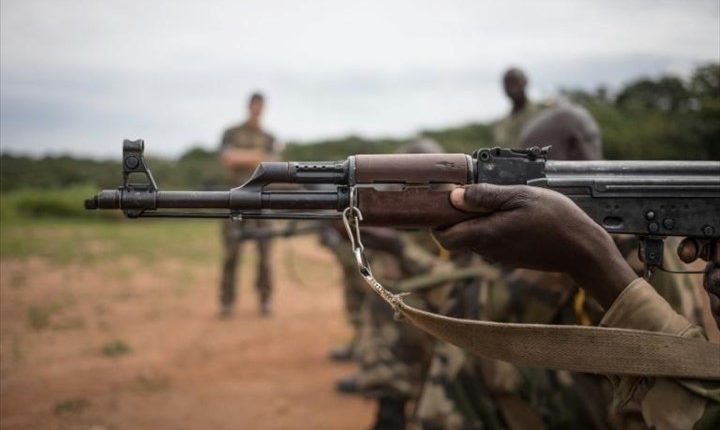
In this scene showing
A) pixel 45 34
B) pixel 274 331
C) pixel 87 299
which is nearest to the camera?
pixel 45 34

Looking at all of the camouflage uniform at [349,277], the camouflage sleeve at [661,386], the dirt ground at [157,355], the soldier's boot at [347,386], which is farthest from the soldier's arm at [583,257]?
→ the camouflage uniform at [349,277]

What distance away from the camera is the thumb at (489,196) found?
2.07 metres

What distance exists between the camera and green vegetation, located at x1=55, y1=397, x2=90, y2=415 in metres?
4.20

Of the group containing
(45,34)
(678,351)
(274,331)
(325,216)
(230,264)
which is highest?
(45,34)

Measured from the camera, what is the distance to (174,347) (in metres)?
7.09

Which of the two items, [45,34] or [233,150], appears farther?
[233,150]

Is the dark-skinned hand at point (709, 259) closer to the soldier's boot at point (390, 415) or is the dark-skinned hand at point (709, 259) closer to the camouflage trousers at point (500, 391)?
the camouflage trousers at point (500, 391)

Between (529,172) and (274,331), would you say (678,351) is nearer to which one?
(529,172)

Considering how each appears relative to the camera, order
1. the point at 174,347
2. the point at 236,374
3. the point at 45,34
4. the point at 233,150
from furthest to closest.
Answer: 1. the point at 233,150
2. the point at 174,347
3. the point at 236,374
4. the point at 45,34

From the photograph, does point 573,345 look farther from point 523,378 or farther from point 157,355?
point 157,355

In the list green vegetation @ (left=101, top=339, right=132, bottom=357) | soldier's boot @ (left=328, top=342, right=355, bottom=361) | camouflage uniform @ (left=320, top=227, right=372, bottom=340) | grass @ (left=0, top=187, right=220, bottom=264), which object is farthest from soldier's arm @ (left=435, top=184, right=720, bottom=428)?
grass @ (left=0, top=187, right=220, bottom=264)

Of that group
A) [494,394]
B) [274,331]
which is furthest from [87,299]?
[494,394]

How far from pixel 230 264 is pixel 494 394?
629 centimetres

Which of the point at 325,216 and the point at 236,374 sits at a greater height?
the point at 325,216
